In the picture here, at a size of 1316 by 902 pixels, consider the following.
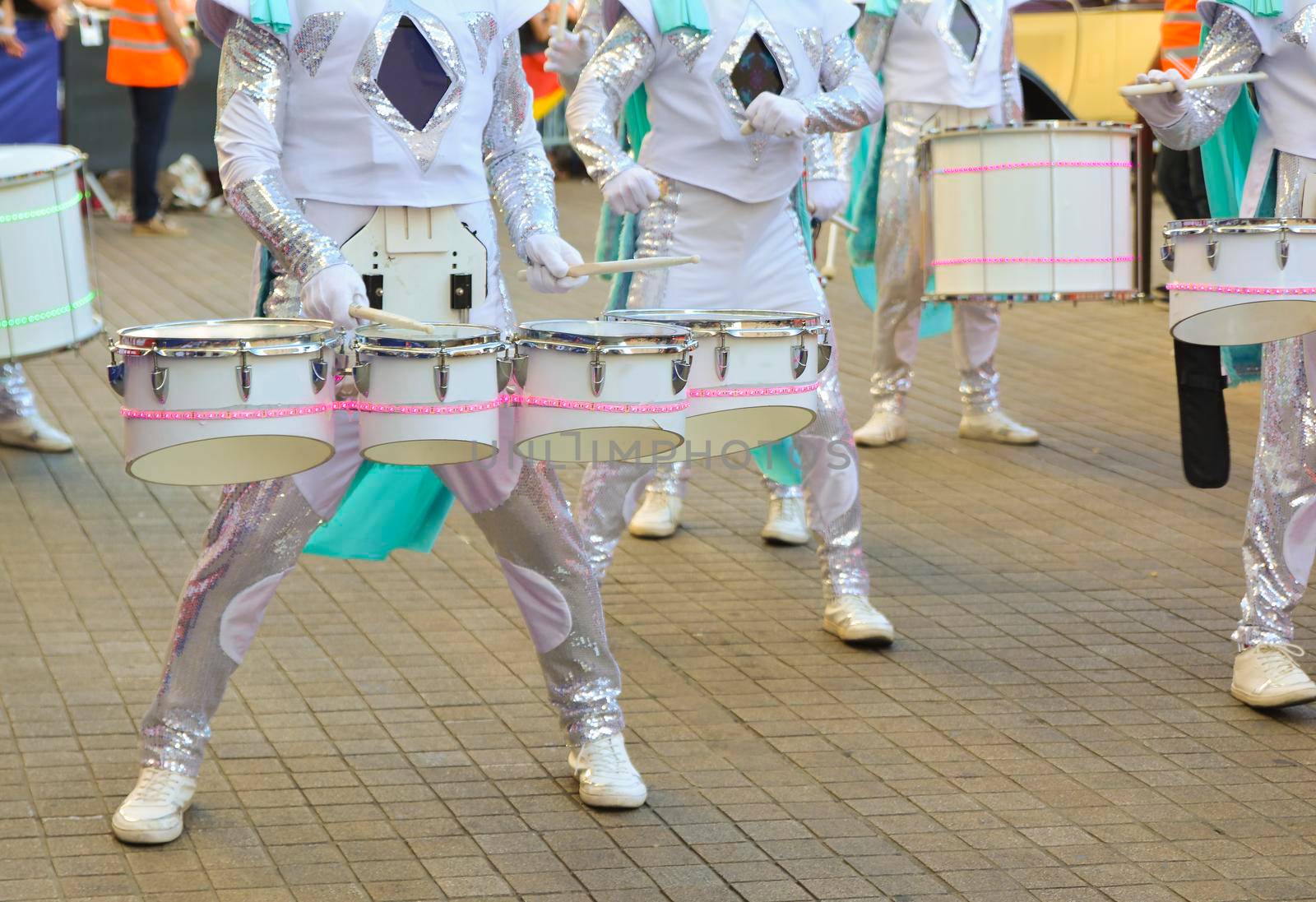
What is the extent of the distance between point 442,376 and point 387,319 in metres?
0.20

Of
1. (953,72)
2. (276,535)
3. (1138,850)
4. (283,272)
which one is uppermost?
(953,72)

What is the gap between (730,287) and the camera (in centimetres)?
525

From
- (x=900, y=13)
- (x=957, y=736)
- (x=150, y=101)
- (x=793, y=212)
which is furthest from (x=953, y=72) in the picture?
(x=150, y=101)

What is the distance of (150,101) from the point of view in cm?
1280

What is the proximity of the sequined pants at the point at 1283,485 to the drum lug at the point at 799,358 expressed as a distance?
1468mm

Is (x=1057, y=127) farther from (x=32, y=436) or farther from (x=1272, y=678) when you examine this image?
(x=32, y=436)

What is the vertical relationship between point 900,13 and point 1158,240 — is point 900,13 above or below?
above

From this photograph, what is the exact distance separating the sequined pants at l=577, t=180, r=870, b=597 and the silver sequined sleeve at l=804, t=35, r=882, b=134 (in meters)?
0.33

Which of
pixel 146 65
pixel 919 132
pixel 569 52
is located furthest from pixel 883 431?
pixel 146 65

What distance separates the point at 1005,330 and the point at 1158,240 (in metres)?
1.95

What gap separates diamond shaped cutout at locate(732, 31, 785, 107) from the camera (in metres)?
5.08

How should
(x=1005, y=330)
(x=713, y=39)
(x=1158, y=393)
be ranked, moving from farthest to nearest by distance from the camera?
(x=1005, y=330)
(x=1158, y=393)
(x=713, y=39)

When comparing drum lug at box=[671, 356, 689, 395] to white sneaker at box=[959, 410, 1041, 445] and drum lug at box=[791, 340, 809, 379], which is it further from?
white sneaker at box=[959, 410, 1041, 445]

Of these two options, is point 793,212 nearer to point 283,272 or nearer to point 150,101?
point 283,272
